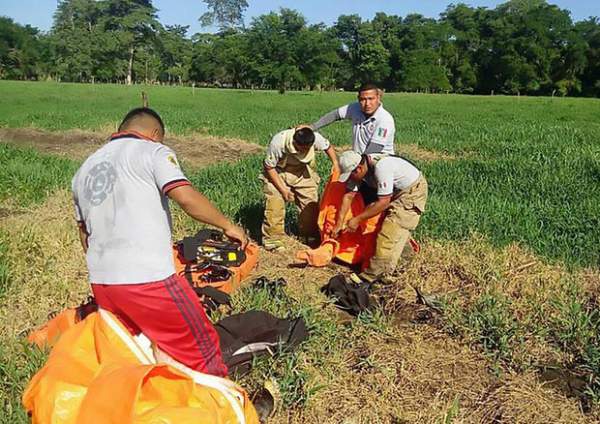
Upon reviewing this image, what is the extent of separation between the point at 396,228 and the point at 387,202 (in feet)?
0.91

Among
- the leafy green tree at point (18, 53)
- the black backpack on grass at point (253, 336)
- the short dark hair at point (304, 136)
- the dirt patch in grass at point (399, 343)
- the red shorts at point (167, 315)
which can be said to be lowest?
the dirt patch in grass at point (399, 343)

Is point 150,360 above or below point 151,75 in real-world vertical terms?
below

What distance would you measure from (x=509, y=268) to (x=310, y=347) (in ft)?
7.22

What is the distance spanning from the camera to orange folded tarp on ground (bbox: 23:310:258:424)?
217 centimetres

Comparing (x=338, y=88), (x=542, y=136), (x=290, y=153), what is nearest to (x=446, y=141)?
(x=542, y=136)

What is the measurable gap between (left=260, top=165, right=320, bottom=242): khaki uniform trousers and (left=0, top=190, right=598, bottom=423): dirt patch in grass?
1.31 feet

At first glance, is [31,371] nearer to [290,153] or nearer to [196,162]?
[290,153]

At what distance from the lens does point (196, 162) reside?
1149 centimetres

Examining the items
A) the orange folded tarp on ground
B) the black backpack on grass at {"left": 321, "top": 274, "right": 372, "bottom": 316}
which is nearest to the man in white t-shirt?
the black backpack on grass at {"left": 321, "top": 274, "right": 372, "bottom": 316}

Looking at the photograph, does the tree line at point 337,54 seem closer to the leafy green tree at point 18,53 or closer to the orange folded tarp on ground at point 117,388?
the leafy green tree at point 18,53

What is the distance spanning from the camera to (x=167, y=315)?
2.66 m

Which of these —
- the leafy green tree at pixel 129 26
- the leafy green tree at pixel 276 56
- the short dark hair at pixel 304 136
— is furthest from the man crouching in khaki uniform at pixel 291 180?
the leafy green tree at pixel 129 26

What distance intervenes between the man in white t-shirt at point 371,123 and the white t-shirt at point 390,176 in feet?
1.08

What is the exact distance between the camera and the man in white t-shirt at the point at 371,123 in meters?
5.30
